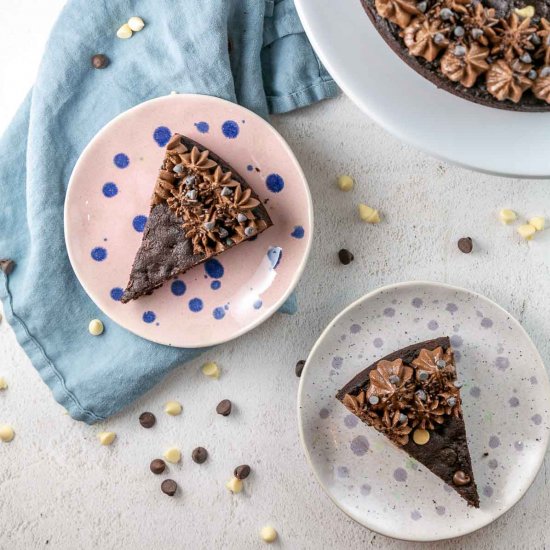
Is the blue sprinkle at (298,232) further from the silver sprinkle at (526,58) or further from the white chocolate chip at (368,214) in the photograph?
the silver sprinkle at (526,58)

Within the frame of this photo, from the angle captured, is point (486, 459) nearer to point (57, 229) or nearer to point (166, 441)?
point (166, 441)

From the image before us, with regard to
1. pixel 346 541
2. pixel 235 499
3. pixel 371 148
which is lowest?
pixel 346 541

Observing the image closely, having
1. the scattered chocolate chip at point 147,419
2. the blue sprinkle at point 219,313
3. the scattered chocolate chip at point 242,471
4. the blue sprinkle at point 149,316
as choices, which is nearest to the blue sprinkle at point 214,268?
the blue sprinkle at point 219,313

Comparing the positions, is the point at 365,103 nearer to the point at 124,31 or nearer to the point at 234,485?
the point at 124,31

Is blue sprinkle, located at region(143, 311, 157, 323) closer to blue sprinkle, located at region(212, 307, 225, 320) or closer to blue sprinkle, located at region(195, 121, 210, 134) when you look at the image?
blue sprinkle, located at region(212, 307, 225, 320)

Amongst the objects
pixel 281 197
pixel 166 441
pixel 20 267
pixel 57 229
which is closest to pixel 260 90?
pixel 281 197

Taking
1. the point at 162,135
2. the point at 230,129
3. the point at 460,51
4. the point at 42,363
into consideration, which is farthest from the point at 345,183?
the point at 42,363
